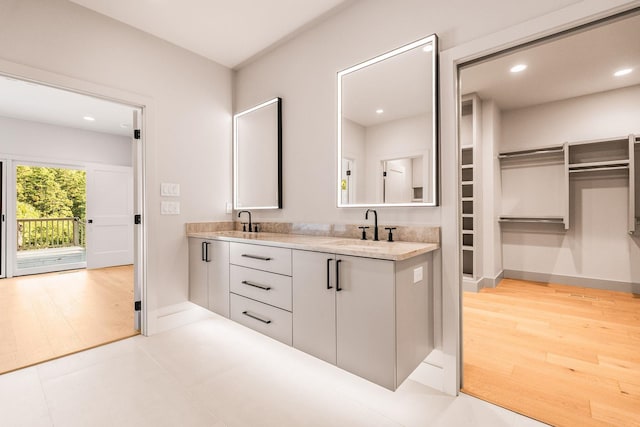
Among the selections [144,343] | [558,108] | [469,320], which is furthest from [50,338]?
[558,108]

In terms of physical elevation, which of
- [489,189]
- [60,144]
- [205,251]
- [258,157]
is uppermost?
[60,144]

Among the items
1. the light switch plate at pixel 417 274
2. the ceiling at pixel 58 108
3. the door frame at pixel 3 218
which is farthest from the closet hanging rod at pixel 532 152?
the door frame at pixel 3 218

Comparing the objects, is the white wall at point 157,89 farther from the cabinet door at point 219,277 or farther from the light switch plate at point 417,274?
the light switch plate at point 417,274

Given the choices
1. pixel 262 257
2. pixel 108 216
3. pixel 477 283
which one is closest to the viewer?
pixel 262 257

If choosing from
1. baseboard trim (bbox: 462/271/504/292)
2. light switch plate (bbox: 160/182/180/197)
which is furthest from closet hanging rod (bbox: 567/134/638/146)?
light switch plate (bbox: 160/182/180/197)

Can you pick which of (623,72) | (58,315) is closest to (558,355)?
(623,72)

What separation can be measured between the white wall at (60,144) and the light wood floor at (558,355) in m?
7.19

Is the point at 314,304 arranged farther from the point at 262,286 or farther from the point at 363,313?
the point at 262,286

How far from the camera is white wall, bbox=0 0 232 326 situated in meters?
2.16

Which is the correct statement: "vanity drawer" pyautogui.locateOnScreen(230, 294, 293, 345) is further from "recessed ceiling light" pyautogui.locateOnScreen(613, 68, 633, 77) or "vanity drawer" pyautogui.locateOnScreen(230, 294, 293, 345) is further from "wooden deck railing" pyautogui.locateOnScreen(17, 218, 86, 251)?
"wooden deck railing" pyautogui.locateOnScreen(17, 218, 86, 251)

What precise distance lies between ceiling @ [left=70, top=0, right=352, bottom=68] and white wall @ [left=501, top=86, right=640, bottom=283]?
3.81 m

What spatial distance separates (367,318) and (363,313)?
1.3 inches

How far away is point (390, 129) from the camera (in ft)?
7.01

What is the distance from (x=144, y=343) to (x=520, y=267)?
5.19 meters
